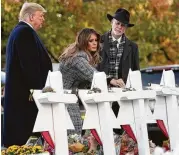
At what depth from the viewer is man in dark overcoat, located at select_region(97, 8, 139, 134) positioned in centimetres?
984

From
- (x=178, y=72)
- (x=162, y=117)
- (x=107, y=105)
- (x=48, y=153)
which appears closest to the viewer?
(x=48, y=153)

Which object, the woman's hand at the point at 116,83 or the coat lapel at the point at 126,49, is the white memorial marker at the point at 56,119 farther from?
the coat lapel at the point at 126,49

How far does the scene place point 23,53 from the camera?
29.4 ft

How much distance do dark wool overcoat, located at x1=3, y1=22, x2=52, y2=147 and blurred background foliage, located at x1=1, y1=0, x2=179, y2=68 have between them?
39.2 feet

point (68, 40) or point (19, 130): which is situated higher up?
point (68, 40)

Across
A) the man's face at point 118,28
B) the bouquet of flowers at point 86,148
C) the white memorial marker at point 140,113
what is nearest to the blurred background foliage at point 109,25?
the man's face at point 118,28

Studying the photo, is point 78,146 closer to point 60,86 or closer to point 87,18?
point 60,86

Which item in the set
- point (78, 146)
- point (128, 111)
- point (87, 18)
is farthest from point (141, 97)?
point (87, 18)

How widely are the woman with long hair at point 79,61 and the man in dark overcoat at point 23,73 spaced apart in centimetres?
27

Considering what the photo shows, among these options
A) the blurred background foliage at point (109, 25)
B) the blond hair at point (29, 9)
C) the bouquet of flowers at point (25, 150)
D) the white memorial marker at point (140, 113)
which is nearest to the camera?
the bouquet of flowers at point (25, 150)

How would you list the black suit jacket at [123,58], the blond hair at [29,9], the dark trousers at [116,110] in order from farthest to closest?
the black suit jacket at [123,58], the dark trousers at [116,110], the blond hair at [29,9]

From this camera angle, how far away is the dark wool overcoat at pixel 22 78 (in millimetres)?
8961

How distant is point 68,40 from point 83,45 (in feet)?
47.8

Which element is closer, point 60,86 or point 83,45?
point 60,86
